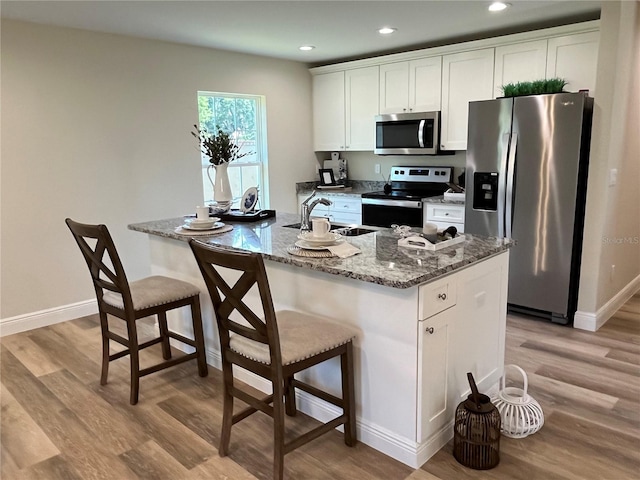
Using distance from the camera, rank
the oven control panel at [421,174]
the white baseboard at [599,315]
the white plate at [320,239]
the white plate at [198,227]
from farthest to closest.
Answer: the oven control panel at [421,174] → the white baseboard at [599,315] → the white plate at [198,227] → the white plate at [320,239]

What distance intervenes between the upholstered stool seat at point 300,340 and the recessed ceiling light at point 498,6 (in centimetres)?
268

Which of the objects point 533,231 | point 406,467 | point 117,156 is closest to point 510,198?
point 533,231

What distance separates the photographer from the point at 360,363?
90.8 inches

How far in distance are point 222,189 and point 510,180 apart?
2.20 metres

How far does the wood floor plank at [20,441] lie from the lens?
227 centimetres

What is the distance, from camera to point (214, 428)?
2500 mm

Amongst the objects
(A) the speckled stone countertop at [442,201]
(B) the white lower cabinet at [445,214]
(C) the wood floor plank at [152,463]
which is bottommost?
(C) the wood floor plank at [152,463]

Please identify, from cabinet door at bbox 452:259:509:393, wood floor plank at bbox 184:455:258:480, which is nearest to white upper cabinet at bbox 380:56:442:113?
cabinet door at bbox 452:259:509:393

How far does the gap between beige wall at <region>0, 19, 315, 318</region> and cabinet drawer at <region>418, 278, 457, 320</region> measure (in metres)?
3.29

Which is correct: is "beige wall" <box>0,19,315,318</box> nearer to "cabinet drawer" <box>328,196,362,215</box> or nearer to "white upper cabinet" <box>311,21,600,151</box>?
"white upper cabinet" <box>311,21,600,151</box>

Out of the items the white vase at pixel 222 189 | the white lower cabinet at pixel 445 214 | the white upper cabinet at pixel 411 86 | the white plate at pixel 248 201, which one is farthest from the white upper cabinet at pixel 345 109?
the white vase at pixel 222 189

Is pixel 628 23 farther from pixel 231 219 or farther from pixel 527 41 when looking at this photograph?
pixel 231 219

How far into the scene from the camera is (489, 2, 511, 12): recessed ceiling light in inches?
140

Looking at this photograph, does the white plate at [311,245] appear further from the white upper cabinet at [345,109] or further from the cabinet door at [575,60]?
the white upper cabinet at [345,109]
